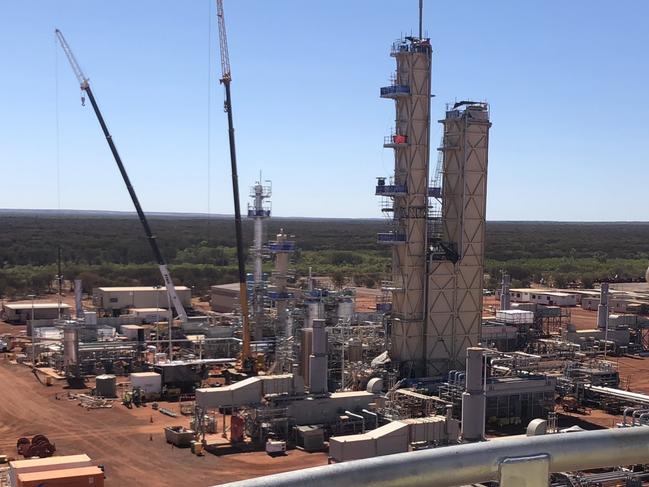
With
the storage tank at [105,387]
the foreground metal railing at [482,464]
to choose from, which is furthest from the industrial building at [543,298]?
the foreground metal railing at [482,464]

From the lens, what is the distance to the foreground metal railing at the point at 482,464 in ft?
10.2

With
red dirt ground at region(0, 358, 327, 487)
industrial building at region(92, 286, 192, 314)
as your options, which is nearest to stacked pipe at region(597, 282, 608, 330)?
red dirt ground at region(0, 358, 327, 487)

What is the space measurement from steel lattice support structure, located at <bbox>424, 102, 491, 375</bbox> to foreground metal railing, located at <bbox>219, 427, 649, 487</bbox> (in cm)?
4172

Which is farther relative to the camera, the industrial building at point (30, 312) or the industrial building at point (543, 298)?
the industrial building at point (543, 298)

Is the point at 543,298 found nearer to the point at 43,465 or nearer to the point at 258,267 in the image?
the point at 258,267

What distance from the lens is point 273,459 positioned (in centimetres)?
3206

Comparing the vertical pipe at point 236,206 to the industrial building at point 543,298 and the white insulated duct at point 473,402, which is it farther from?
the industrial building at point 543,298

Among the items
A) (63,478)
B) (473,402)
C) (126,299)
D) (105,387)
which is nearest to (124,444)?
(63,478)

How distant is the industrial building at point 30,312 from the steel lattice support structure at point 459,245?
33530 millimetres

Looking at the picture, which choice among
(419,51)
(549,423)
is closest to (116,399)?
(549,423)

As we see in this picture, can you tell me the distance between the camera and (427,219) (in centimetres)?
4534

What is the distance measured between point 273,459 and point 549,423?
11779mm

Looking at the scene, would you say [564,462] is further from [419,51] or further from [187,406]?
[419,51]

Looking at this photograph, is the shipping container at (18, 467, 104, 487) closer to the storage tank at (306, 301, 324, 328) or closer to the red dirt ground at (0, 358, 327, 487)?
the red dirt ground at (0, 358, 327, 487)
